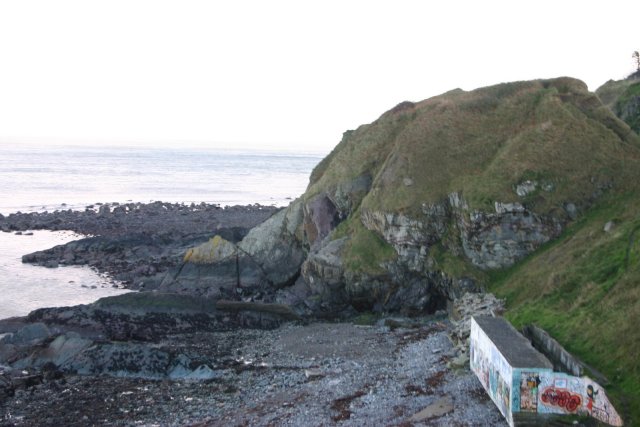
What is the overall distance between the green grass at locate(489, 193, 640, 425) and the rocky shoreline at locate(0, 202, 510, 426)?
379cm

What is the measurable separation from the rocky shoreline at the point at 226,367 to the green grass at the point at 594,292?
3790mm

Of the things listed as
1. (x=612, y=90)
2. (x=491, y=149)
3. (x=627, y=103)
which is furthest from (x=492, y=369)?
(x=612, y=90)

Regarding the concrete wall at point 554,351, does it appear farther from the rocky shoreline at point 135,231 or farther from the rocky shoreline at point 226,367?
the rocky shoreline at point 135,231

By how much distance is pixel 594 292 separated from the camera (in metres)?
30.7

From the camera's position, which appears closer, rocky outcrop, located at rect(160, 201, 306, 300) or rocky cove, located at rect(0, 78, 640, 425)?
rocky cove, located at rect(0, 78, 640, 425)

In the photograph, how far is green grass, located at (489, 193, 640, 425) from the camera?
2386 centimetres

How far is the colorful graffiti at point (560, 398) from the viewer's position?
880 inches

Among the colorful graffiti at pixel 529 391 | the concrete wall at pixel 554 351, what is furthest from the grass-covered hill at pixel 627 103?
the colorful graffiti at pixel 529 391

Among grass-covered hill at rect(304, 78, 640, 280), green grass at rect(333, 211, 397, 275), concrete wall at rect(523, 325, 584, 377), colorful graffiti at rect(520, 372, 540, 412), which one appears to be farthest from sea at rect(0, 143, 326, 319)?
colorful graffiti at rect(520, 372, 540, 412)

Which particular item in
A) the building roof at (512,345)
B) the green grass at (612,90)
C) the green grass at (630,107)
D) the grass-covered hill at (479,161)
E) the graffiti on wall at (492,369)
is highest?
the green grass at (612,90)

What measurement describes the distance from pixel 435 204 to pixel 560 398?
86.5 ft

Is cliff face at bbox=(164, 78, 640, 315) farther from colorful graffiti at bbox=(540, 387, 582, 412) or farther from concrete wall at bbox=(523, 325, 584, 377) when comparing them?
colorful graffiti at bbox=(540, 387, 582, 412)

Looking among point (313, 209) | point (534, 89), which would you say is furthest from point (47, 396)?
point (534, 89)

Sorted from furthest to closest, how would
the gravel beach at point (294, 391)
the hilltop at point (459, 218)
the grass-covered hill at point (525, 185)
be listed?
the hilltop at point (459, 218)
the grass-covered hill at point (525, 185)
the gravel beach at point (294, 391)
